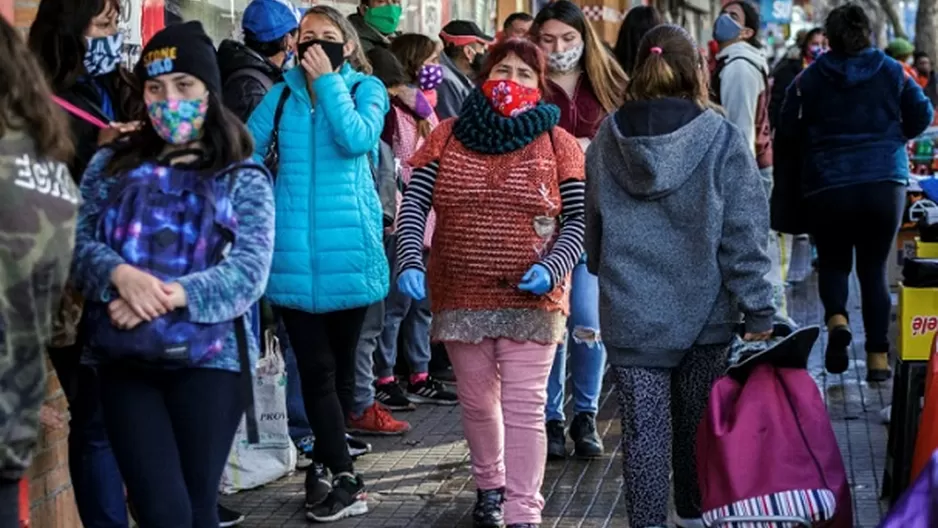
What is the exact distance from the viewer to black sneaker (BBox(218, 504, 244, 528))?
267 inches

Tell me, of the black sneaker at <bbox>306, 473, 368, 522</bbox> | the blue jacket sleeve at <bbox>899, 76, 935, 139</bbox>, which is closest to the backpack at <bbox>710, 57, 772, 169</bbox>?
the blue jacket sleeve at <bbox>899, 76, 935, 139</bbox>

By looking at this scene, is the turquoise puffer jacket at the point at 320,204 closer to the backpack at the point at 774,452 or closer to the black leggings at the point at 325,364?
the black leggings at the point at 325,364

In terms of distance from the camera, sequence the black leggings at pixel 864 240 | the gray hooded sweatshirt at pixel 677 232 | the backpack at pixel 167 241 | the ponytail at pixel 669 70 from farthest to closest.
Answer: the black leggings at pixel 864 240 < the ponytail at pixel 669 70 < the gray hooded sweatshirt at pixel 677 232 < the backpack at pixel 167 241

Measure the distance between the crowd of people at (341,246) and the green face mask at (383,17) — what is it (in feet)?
3.04

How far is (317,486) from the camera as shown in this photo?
6902mm

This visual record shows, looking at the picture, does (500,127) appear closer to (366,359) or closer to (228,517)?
(228,517)

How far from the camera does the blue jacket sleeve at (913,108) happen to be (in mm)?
9430

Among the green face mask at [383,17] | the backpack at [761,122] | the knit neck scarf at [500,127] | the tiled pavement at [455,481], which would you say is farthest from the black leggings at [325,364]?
the backpack at [761,122]

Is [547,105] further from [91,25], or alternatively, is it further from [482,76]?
[91,25]

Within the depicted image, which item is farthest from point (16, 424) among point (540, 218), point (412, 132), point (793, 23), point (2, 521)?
point (793, 23)

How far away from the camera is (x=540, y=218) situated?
623 cm

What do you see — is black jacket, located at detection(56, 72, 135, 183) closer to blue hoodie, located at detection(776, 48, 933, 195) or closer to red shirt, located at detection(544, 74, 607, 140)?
red shirt, located at detection(544, 74, 607, 140)

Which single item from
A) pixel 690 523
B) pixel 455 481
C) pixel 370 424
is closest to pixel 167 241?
pixel 690 523

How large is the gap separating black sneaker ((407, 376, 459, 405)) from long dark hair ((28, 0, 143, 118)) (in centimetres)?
413
